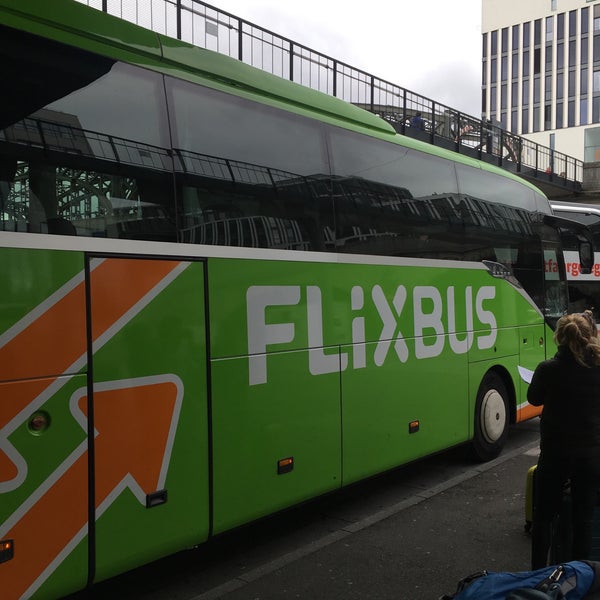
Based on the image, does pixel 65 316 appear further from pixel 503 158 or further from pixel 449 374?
pixel 503 158

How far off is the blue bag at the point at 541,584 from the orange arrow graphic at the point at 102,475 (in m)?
1.87

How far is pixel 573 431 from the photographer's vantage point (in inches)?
145

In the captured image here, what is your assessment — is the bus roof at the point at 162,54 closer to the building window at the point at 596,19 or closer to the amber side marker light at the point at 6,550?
the amber side marker light at the point at 6,550

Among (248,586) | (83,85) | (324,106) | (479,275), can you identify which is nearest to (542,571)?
(248,586)

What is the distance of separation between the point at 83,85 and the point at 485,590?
10.6 feet

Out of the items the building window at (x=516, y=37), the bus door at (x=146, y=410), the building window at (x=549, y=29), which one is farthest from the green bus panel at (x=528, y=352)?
the building window at (x=516, y=37)

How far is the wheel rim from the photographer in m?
7.10

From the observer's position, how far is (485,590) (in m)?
2.50

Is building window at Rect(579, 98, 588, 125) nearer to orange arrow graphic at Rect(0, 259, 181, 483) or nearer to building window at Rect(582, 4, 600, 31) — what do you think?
building window at Rect(582, 4, 600, 31)

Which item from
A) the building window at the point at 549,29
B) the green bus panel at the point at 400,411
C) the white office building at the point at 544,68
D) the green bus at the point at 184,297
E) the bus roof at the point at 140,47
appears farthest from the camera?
the building window at the point at 549,29

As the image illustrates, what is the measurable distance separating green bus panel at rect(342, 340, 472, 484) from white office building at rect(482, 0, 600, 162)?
71.7 m

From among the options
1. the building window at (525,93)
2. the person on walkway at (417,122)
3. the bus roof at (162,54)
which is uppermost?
the building window at (525,93)

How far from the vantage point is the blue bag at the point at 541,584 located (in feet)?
7.70

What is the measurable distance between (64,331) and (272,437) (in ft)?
5.86
